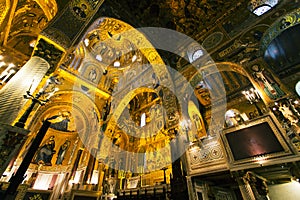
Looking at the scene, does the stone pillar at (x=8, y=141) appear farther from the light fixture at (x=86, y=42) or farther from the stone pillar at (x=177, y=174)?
the light fixture at (x=86, y=42)

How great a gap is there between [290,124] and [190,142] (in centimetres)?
338

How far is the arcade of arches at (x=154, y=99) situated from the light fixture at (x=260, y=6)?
44 millimetres

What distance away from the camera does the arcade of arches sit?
457 centimetres

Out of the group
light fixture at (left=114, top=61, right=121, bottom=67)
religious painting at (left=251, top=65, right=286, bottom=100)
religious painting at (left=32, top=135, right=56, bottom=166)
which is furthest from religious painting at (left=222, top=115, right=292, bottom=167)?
religious painting at (left=32, top=135, right=56, bottom=166)

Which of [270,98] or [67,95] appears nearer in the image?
[270,98]

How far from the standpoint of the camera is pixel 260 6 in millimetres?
6375

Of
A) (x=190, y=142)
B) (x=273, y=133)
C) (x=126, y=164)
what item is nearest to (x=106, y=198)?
(x=126, y=164)

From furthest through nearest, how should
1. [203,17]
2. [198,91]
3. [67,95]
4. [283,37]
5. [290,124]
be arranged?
[67,95] → [198,91] → [203,17] → [283,37] → [290,124]

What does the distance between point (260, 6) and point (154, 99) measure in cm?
824

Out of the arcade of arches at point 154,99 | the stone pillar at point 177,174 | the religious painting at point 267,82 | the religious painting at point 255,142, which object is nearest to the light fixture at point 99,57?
the arcade of arches at point 154,99

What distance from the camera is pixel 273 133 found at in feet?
14.5

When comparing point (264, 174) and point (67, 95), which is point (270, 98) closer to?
point (264, 174)

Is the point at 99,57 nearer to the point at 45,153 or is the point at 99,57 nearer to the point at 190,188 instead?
the point at 45,153

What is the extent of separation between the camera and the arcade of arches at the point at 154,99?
4.57m
